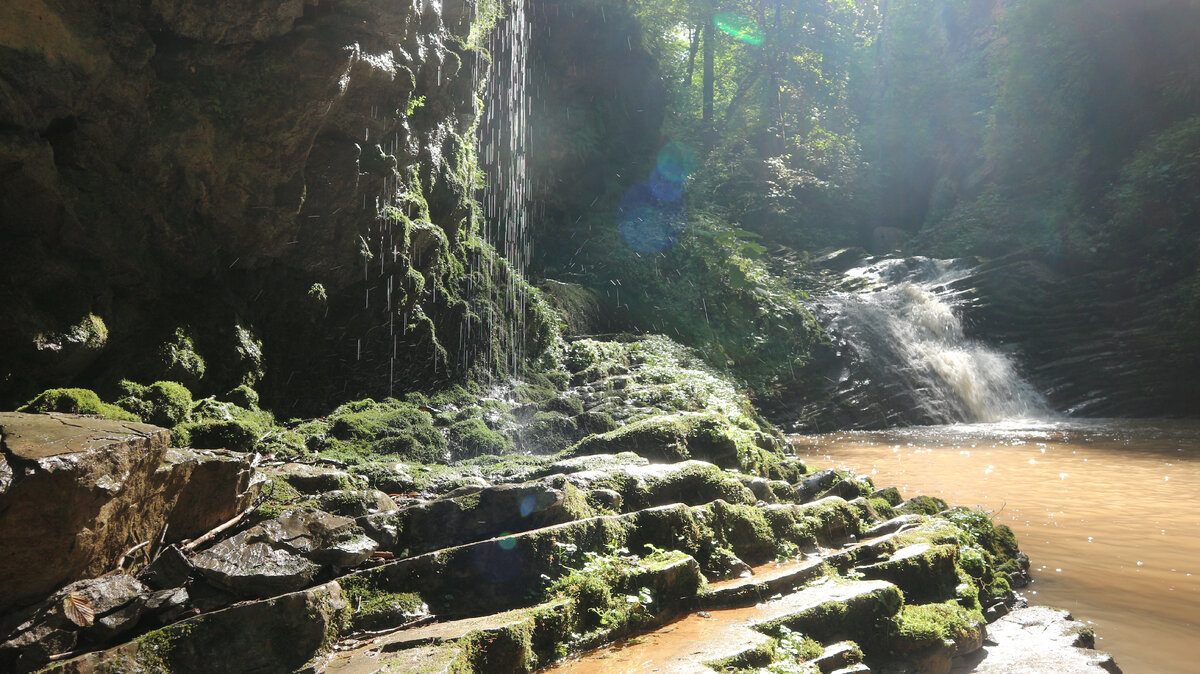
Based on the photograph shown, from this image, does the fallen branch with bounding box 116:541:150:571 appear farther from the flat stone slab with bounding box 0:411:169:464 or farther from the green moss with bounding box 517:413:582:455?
the green moss with bounding box 517:413:582:455

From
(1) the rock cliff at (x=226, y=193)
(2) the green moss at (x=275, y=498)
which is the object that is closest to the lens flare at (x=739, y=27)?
(1) the rock cliff at (x=226, y=193)

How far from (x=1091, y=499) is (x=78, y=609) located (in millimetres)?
10088

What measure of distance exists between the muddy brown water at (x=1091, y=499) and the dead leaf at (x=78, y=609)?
5928mm

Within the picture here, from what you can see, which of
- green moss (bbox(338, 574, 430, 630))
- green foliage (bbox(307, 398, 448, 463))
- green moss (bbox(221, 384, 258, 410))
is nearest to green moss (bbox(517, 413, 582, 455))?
green foliage (bbox(307, 398, 448, 463))

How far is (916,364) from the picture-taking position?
16.9 metres

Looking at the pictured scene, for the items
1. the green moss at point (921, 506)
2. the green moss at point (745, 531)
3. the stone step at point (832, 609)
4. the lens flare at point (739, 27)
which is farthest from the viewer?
the lens flare at point (739, 27)

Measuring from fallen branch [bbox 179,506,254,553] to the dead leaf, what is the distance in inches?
23.7

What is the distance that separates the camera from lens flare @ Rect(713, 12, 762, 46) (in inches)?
1085

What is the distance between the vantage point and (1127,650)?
4996 millimetres

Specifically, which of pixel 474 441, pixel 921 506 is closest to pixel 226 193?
pixel 474 441

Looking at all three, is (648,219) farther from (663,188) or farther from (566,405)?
(566,405)

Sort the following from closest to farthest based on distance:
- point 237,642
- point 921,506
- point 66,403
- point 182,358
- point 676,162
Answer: point 237,642 < point 66,403 < point 182,358 < point 921,506 < point 676,162

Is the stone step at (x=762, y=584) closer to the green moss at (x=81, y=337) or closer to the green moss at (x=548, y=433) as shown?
the green moss at (x=548, y=433)

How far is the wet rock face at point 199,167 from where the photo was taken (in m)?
5.61
